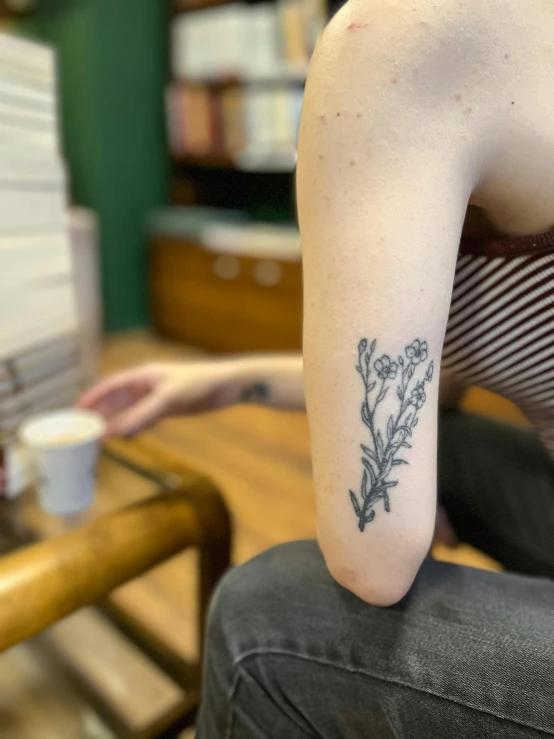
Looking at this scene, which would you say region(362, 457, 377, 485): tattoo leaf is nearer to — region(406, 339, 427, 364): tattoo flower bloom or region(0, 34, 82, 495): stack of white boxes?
region(406, 339, 427, 364): tattoo flower bloom

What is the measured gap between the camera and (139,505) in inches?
24.5

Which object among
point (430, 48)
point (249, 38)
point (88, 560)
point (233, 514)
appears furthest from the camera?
point (249, 38)

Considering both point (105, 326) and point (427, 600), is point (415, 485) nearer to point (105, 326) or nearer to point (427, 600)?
point (427, 600)

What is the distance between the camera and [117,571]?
1.82 ft

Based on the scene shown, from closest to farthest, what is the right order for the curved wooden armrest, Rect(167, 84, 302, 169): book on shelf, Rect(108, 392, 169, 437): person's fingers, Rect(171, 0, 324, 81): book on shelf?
the curved wooden armrest → Rect(108, 392, 169, 437): person's fingers → Rect(171, 0, 324, 81): book on shelf → Rect(167, 84, 302, 169): book on shelf

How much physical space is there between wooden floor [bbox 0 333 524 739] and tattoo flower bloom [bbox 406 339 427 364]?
18.5 inches

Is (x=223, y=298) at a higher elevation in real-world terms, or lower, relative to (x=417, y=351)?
lower

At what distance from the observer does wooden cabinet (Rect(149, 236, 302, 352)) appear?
2.34m

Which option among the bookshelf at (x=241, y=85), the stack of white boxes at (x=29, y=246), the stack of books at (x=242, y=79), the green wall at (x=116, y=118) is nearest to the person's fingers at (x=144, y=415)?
the stack of white boxes at (x=29, y=246)

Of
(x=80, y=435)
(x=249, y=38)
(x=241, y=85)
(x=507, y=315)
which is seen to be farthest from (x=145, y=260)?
(x=507, y=315)

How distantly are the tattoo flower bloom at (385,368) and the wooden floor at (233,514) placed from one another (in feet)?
1.50

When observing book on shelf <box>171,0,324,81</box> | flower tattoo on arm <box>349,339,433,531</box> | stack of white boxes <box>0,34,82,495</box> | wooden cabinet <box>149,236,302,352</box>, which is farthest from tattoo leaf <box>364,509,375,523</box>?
book on shelf <box>171,0,324,81</box>

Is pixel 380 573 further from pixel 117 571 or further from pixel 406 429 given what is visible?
pixel 117 571

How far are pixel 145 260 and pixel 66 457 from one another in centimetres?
235
